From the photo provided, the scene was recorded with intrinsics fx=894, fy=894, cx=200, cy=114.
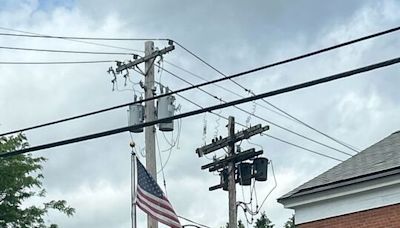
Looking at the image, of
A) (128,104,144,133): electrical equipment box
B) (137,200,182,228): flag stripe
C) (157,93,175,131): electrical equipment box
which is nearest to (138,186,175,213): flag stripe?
(137,200,182,228): flag stripe

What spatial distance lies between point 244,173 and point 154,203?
7.24m

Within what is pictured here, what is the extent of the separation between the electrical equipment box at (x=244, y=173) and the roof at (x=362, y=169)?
18.9ft

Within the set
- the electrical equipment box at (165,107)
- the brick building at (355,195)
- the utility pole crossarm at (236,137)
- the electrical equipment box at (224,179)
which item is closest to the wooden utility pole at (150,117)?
the electrical equipment box at (165,107)

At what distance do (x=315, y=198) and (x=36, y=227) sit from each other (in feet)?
45.5

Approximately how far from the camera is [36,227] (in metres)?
29.5

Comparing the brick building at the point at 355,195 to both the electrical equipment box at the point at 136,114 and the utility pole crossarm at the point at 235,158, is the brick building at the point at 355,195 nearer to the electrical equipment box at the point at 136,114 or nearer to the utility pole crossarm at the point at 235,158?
the electrical equipment box at the point at 136,114

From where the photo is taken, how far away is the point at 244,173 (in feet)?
82.3

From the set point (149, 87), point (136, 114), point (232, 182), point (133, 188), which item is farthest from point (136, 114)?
point (133, 188)

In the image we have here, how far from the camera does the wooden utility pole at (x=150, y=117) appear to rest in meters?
21.6

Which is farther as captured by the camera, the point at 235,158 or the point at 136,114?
the point at 235,158

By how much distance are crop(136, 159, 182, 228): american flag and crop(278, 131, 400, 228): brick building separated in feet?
7.57

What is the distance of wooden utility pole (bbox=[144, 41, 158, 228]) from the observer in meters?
21.6

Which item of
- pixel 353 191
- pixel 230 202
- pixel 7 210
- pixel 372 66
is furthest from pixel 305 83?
pixel 7 210

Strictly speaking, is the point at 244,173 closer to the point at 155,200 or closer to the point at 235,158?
the point at 235,158
